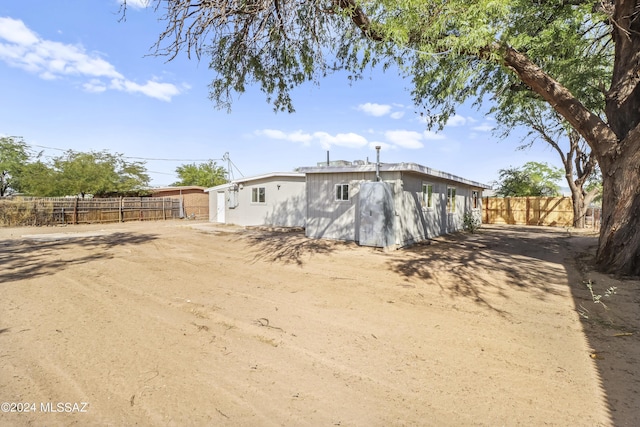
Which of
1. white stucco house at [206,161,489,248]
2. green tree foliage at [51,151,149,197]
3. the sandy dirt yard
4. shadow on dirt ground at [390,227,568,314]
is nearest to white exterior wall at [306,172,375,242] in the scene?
white stucco house at [206,161,489,248]

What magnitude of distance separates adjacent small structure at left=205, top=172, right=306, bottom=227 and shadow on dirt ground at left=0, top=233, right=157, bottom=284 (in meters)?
6.27

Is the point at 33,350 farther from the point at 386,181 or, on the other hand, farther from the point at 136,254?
the point at 386,181

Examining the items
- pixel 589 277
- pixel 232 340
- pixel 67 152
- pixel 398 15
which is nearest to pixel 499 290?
pixel 589 277

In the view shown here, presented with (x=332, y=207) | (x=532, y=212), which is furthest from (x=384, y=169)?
(x=532, y=212)

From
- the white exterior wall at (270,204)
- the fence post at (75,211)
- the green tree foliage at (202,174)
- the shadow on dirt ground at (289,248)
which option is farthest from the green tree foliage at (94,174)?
the shadow on dirt ground at (289,248)

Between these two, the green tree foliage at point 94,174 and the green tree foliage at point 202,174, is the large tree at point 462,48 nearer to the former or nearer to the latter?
the green tree foliage at point 94,174

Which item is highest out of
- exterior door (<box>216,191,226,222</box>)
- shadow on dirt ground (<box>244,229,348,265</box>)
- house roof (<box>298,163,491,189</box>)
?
house roof (<box>298,163,491,189</box>)

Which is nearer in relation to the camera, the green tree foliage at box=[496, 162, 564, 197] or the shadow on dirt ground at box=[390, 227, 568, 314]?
the shadow on dirt ground at box=[390, 227, 568, 314]

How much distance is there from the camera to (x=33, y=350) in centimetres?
310

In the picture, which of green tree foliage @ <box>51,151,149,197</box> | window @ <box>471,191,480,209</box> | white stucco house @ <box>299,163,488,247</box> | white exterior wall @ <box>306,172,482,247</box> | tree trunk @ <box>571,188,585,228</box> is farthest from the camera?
green tree foliage @ <box>51,151,149,197</box>

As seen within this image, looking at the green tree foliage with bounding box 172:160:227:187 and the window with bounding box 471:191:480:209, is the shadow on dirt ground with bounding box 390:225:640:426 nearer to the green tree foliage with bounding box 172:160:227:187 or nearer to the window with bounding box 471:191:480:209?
the window with bounding box 471:191:480:209

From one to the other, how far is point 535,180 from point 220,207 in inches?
989

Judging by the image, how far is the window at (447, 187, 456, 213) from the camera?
15003 mm

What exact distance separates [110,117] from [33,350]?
58.6ft
